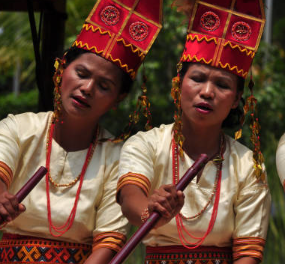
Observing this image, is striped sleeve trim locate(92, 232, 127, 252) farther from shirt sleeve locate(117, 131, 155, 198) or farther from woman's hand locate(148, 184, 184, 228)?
woman's hand locate(148, 184, 184, 228)

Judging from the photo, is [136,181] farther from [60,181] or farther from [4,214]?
[4,214]

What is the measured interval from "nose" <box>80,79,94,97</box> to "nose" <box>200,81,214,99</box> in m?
0.48

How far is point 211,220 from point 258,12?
905 millimetres

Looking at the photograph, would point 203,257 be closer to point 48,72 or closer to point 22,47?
point 48,72

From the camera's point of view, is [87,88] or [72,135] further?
[72,135]

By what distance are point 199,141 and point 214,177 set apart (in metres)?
0.17

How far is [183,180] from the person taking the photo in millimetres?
2098

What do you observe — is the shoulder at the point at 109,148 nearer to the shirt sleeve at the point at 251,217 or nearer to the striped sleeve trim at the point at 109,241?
the striped sleeve trim at the point at 109,241

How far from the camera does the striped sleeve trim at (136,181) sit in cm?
251

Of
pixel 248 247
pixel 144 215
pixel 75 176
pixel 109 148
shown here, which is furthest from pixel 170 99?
pixel 144 215

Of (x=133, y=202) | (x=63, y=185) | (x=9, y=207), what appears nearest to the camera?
(x=9, y=207)

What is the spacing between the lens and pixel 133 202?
2.42 meters

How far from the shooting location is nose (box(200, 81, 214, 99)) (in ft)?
8.50

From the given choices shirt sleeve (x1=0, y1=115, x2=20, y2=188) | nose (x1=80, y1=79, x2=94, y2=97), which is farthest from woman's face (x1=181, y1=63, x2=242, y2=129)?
shirt sleeve (x1=0, y1=115, x2=20, y2=188)
